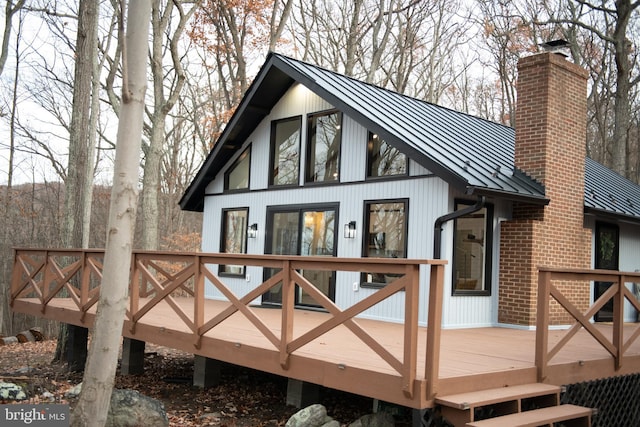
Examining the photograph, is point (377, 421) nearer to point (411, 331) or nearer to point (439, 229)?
point (411, 331)

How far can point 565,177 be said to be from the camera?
10188 mm

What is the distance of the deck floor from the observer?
549 cm

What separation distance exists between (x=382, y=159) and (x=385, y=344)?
3990 millimetres

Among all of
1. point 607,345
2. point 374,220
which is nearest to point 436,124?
point 374,220

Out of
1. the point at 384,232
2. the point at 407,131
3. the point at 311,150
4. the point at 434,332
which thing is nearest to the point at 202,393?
the point at 384,232

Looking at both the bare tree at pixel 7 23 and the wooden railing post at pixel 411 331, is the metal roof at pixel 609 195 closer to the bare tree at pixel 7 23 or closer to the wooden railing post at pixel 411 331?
the wooden railing post at pixel 411 331

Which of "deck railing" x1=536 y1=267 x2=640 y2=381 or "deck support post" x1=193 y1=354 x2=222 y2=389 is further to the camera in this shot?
"deck support post" x1=193 y1=354 x2=222 y2=389

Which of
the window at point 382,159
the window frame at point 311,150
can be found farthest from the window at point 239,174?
the window at point 382,159

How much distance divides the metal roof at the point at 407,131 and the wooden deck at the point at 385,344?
7.27 feet

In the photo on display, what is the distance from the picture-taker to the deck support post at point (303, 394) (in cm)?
682

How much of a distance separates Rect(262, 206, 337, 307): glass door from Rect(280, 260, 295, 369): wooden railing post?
4.25 metres

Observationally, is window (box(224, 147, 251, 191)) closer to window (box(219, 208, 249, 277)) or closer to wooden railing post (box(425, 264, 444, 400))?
window (box(219, 208, 249, 277))

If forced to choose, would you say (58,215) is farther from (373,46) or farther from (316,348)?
(316,348)

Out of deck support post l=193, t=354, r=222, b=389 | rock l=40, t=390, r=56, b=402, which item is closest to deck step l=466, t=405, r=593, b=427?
deck support post l=193, t=354, r=222, b=389
